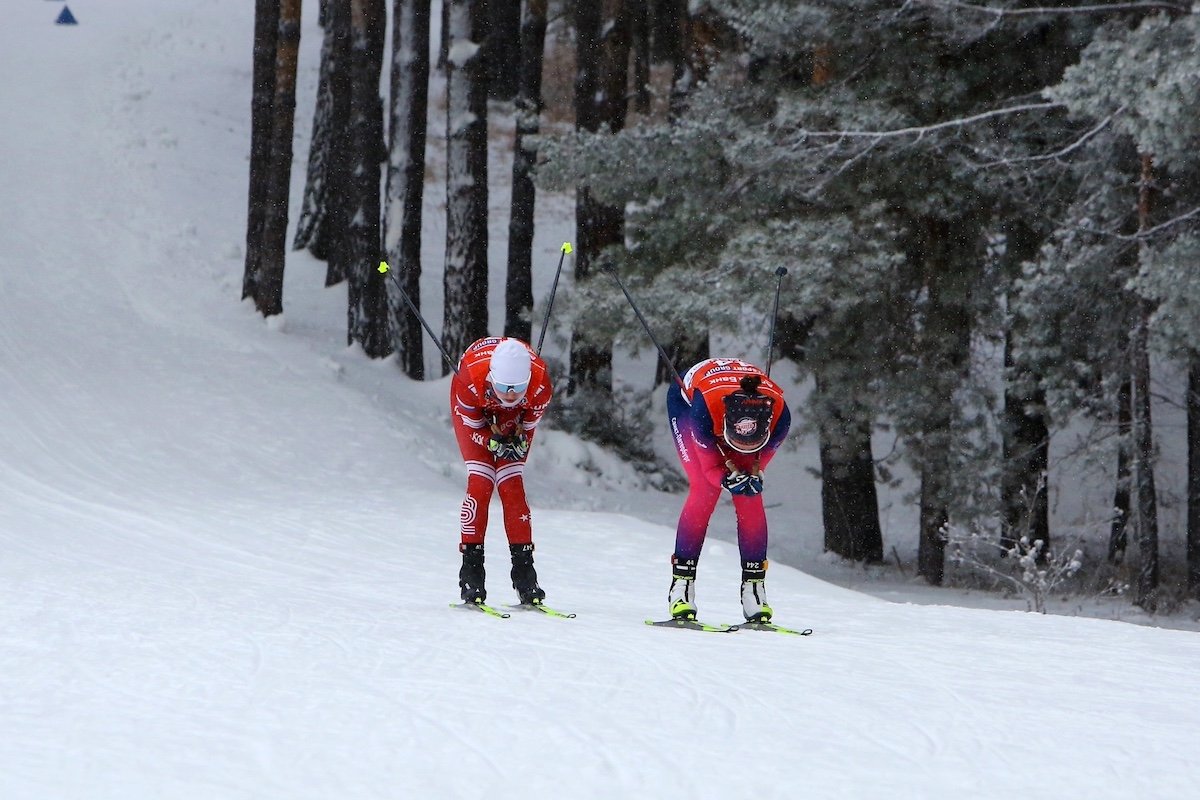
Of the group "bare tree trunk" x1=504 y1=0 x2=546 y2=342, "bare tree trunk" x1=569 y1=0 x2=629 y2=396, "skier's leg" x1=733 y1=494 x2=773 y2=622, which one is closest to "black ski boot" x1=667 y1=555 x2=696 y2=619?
"skier's leg" x1=733 y1=494 x2=773 y2=622

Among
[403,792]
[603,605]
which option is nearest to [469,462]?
[603,605]

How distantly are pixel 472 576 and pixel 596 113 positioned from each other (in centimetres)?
1100

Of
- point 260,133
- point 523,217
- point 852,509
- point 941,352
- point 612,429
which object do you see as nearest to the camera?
point 941,352

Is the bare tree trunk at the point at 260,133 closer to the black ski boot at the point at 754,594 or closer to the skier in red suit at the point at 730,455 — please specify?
the skier in red suit at the point at 730,455

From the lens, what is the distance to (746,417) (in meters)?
6.80

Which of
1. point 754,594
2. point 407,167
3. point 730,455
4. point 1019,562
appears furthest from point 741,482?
point 407,167

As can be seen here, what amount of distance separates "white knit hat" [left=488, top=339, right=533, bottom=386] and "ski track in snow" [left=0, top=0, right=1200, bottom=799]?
129 cm

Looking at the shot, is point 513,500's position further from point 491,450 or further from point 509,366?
point 509,366

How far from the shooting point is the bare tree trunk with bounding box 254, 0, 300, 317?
18219mm

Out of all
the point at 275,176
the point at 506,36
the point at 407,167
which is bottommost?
the point at 275,176

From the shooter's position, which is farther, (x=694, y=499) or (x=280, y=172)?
(x=280, y=172)

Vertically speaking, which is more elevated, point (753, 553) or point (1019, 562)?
point (753, 553)

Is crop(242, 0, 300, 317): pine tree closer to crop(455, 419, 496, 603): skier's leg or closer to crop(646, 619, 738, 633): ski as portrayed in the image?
crop(455, 419, 496, 603): skier's leg

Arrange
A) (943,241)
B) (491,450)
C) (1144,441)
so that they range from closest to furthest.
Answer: (491,450)
(1144,441)
(943,241)
